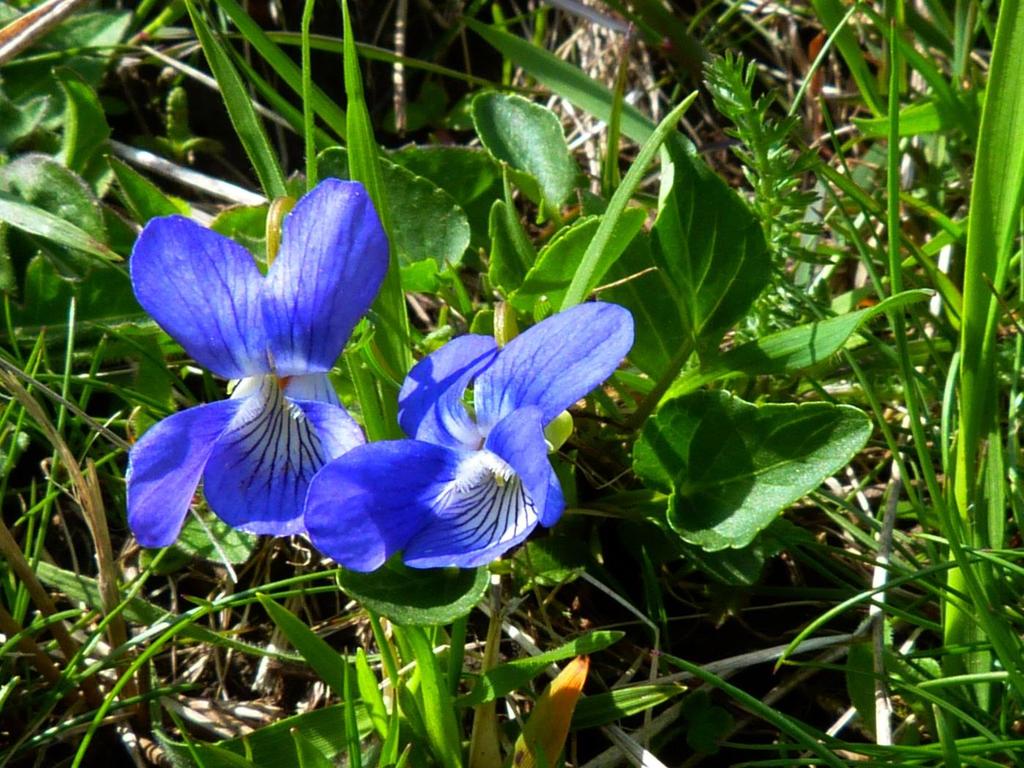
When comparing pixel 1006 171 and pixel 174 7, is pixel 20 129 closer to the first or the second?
pixel 174 7

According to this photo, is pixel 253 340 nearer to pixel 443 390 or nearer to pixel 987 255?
pixel 443 390

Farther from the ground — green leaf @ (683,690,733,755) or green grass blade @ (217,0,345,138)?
green grass blade @ (217,0,345,138)

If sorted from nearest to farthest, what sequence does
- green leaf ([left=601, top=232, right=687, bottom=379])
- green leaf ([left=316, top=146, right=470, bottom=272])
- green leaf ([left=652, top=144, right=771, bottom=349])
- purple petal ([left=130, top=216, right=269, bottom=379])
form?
purple petal ([left=130, top=216, right=269, bottom=379]) → green leaf ([left=652, top=144, right=771, bottom=349]) → green leaf ([left=601, top=232, right=687, bottom=379]) → green leaf ([left=316, top=146, right=470, bottom=272])

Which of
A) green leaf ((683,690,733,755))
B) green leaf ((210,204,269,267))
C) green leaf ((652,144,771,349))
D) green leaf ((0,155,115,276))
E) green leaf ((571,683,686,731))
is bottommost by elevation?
green leaf ((683,690,733,755))

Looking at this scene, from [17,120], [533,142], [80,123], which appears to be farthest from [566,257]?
[17,120]

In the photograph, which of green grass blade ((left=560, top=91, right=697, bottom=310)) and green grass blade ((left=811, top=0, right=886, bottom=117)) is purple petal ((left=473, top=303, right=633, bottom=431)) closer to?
green grass blade ((left=560, top=91, right=697, bottom=310))

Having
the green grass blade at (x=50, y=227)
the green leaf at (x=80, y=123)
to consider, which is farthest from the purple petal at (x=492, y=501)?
the green leaf at (x=80, y=123)

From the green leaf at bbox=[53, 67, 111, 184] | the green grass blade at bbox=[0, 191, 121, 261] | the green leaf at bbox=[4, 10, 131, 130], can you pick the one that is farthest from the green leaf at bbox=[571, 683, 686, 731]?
the green leaf at bbox=[4, 10, 131, 130]

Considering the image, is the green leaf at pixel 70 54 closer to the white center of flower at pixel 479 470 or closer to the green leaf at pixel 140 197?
the green leaf at pixel 140 197
